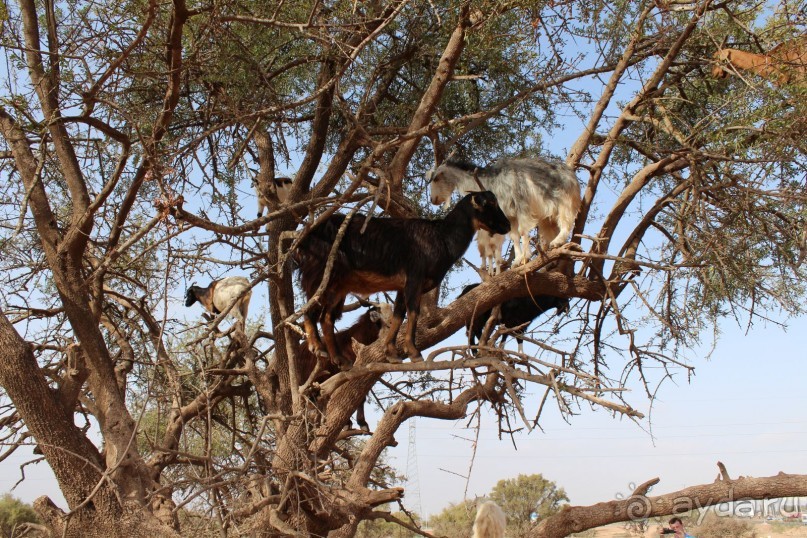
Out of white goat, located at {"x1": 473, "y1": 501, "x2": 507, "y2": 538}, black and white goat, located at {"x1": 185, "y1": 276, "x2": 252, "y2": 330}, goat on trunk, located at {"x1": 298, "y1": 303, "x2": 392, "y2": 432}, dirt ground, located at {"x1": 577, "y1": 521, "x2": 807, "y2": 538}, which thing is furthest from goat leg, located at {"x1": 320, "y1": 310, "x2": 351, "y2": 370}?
dirt ground, located at {"x1": 577, "y1": 521, "x2": 807, "y2": 538}

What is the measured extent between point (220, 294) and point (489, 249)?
282cm

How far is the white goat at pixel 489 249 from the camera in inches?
268

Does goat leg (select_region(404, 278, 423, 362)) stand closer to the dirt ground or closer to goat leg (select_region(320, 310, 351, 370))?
goat leg (select_region(320, 310, 351, 370))

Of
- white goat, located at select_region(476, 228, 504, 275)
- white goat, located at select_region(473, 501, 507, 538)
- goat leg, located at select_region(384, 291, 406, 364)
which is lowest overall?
white goat, located at select_region(473, 501, 507, 538)

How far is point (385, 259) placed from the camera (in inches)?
215

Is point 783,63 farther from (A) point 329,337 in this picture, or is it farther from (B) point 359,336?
(B) point 359,336

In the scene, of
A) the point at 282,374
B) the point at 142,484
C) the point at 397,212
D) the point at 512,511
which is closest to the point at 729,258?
the point at 397,212

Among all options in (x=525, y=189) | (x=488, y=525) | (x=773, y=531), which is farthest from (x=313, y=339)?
(x=773, y=531)

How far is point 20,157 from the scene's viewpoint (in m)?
5.66

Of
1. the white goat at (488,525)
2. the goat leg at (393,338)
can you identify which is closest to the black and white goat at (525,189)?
the goat leg at (393,338)

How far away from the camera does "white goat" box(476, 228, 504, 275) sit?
6.80 metres

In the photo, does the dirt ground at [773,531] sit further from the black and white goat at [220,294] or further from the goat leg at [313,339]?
the goat leg at [313,339]

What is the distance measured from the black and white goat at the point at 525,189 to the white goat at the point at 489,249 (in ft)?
0.59

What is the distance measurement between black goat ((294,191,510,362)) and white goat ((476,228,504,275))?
114cm
